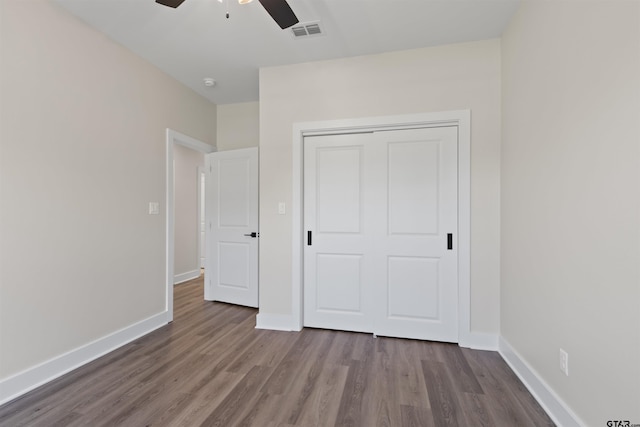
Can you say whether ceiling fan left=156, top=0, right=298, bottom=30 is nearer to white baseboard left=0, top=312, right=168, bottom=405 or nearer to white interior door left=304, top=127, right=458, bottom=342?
white interior door left=304, top=127, right=458, bottom=342

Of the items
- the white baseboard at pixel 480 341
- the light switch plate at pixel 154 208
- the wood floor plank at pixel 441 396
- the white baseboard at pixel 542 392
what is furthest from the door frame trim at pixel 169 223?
the white baseboard at pixel 542 392

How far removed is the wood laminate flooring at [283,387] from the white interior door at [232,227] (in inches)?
39.9

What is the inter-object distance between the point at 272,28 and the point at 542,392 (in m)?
3.27

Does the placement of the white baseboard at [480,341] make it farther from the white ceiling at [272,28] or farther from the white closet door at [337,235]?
the white ceiling at [272,28]

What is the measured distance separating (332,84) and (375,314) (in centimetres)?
236

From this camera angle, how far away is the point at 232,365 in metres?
2.25

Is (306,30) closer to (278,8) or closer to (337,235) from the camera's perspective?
(278,8)

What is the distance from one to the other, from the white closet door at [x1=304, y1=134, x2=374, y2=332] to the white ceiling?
2.86ft

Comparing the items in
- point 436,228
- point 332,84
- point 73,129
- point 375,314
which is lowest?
point 375,314

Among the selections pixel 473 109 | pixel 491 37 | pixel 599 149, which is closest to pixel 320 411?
pixel 599 149

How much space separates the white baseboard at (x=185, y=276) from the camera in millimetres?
4863

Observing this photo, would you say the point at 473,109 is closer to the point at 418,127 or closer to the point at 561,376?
the point at 418,127

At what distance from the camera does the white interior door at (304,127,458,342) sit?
268 cm

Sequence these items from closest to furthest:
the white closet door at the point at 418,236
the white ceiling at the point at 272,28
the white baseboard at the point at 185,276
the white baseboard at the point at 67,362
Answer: the white baseboard at the point at 67,362, the white ceiling at the point at 272,28, the white closet door at the point at 418,236, the white baseboard at the point at 185,276
